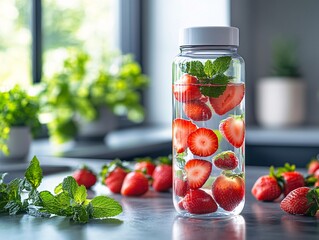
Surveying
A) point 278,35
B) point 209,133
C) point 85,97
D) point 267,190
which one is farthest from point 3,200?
point 278,35

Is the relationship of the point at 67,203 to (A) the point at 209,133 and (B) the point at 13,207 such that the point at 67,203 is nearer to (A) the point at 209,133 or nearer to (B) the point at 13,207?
(B) the point at 13,207

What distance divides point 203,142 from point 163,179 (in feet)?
1.28

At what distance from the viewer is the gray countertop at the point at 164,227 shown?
1.05 meters

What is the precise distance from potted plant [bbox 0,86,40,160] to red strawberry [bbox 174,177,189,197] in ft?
2.98

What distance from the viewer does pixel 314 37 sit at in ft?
13.6

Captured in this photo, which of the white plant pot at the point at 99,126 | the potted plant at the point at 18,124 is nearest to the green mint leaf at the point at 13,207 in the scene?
the potted plant at the point at 18,124

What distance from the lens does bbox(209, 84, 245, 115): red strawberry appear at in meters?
1.17

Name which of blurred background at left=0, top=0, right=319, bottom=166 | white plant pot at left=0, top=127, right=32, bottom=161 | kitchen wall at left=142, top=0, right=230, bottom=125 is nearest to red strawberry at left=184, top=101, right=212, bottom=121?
blurred background at left=0, top=0, right=319, bottom=166

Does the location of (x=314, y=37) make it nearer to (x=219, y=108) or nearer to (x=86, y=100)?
(x=86, y=100)

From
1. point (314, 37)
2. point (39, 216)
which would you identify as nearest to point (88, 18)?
point (314, 37)

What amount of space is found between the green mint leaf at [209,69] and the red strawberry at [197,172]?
0.15m

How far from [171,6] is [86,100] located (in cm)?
121

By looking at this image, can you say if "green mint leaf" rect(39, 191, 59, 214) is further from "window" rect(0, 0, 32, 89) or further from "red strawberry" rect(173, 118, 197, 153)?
"window" rect(0, 0, 32, 89)

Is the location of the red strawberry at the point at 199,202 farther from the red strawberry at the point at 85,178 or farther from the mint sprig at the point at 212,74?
the red strawberry at the point at 85,178
